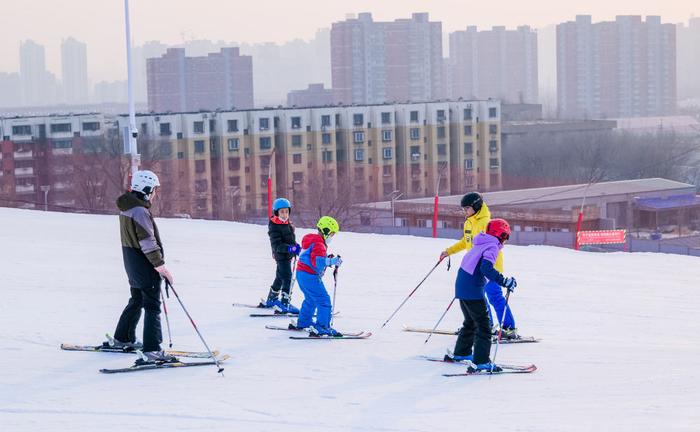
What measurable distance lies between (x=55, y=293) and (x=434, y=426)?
551cm

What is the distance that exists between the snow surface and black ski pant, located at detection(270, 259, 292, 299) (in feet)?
1.25

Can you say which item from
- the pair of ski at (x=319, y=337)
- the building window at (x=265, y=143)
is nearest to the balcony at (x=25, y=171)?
the building window at (x=265, y=143)

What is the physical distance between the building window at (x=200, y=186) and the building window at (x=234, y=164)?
2.86 metres

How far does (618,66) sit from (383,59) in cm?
4005

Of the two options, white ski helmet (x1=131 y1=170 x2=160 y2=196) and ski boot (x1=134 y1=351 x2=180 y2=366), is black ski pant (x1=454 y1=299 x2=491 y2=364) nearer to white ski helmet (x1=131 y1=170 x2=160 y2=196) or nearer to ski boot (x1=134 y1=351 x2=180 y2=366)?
ski boot (x1=134 y1=351 x2=180 y2=366)

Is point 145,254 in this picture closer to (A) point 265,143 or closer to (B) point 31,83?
(A) point 265,143

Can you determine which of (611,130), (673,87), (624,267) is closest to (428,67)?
(673,87)

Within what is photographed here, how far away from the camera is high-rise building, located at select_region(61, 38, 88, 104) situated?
19312 centimetres

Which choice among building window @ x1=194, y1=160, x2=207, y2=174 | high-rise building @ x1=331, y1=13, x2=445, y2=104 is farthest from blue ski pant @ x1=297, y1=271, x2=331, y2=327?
high-rise building @ x1=331, y1=13, x2=445, y2=104

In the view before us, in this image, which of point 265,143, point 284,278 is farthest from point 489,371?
point 265,143

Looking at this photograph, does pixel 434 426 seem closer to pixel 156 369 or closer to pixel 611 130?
pixel 156 369

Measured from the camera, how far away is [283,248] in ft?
34.2

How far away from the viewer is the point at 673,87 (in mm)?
174125

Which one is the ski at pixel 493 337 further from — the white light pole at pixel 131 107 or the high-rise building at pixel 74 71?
the high-rise building at pixel 74 71
